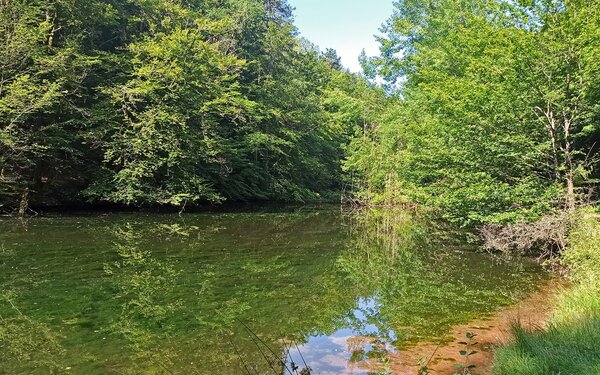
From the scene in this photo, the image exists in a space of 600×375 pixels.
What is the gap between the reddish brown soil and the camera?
19.6ft

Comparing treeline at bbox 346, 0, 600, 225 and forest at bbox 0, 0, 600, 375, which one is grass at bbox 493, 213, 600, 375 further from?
treeline at bbox 346, 0, 600, 225

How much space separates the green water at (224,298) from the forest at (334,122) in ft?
6.65

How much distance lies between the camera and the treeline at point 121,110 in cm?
1997

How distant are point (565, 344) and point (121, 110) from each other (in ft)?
76.0

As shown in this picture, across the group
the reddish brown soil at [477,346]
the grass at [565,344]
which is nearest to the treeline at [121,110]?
the reddish brown soil at [477,346]

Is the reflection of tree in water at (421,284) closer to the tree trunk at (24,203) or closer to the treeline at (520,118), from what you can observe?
the treeline at (520,118)

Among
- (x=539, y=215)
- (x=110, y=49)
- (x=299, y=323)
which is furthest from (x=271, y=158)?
(x=299, y=323)

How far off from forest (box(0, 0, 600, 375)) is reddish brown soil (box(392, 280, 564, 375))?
0.68 metres

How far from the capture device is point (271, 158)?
37281 millimetres

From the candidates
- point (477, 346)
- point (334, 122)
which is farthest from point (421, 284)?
point (334, 122)

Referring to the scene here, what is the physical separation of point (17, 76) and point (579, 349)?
21907mm

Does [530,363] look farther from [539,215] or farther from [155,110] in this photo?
[155,110]

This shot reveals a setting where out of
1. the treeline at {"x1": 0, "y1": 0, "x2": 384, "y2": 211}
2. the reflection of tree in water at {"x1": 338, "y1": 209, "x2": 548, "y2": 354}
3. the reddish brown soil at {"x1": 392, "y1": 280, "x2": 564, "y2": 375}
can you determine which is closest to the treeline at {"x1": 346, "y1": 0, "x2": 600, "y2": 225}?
the reflection of tree in water at {"x1": 338, "y1": 209, "x2": 548, "y2": 354}

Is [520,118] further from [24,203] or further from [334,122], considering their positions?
[334,122]
